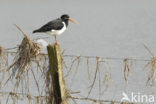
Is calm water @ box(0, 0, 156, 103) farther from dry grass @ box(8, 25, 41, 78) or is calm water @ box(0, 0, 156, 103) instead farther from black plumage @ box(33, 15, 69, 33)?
dry grass @ box(8, 25, 41, 78)

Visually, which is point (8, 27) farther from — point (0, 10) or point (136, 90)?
point (136, 90)

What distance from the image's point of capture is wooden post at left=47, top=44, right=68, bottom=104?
5770mm

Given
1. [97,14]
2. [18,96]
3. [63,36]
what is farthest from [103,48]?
[18,96]

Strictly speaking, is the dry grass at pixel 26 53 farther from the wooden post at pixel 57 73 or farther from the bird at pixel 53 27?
the bird at pixel 53 27

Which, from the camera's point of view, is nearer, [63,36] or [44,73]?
[44,73]

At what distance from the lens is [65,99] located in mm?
5930

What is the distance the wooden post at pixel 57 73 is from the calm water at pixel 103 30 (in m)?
6.11

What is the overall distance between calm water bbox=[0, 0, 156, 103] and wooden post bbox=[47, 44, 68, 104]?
6.11m

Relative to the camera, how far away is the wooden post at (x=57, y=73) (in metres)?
5.77

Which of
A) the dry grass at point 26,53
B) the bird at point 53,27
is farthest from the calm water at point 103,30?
the dry grass at point 26,53

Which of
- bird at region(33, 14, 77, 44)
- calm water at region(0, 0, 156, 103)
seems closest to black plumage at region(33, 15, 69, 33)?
bird at region(33, 14, 77, 44)

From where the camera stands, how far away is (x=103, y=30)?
24.3 metres

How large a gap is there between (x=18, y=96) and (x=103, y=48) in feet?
42.9

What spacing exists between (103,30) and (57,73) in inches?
731
